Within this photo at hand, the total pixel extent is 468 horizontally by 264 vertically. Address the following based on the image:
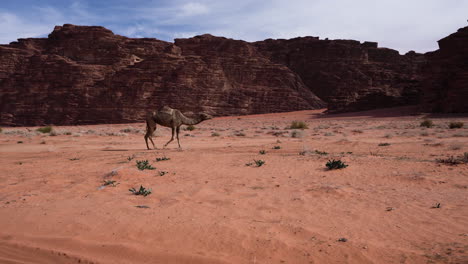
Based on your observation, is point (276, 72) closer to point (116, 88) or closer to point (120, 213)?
point (116, 88)

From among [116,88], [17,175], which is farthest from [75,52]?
[17,175]

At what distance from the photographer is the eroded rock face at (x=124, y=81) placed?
55.5 m

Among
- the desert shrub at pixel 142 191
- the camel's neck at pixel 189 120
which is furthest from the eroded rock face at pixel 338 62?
the desert shrub at pixel 142 191

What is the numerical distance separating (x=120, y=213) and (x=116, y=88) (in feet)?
183

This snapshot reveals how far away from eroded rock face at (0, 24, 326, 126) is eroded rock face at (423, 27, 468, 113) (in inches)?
953

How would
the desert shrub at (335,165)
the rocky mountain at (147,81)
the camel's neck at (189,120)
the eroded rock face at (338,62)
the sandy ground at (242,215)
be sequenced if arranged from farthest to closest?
the eroded rock face at (338,62) → the rocky mountain at (147,81) → the camel's neck at (189,120) → the desert shrub at (335,165) → the sandy ground at (242,215)

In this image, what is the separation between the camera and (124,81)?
56.8 metres

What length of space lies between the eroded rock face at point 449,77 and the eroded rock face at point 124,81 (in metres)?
24.2

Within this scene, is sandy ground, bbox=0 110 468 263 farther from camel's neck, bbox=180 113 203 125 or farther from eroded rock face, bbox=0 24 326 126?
eroded rock face, bbox=0 24 326 126

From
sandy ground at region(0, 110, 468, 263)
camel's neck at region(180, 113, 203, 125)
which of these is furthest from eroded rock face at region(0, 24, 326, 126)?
sandy ground at region(0, 110, 468, 263)

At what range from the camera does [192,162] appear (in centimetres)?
967

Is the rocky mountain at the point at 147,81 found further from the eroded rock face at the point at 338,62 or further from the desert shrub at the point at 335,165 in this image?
the desert shrub at the point at 335,165

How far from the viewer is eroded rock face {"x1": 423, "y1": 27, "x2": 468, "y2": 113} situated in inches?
1490

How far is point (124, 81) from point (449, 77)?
51219mm
